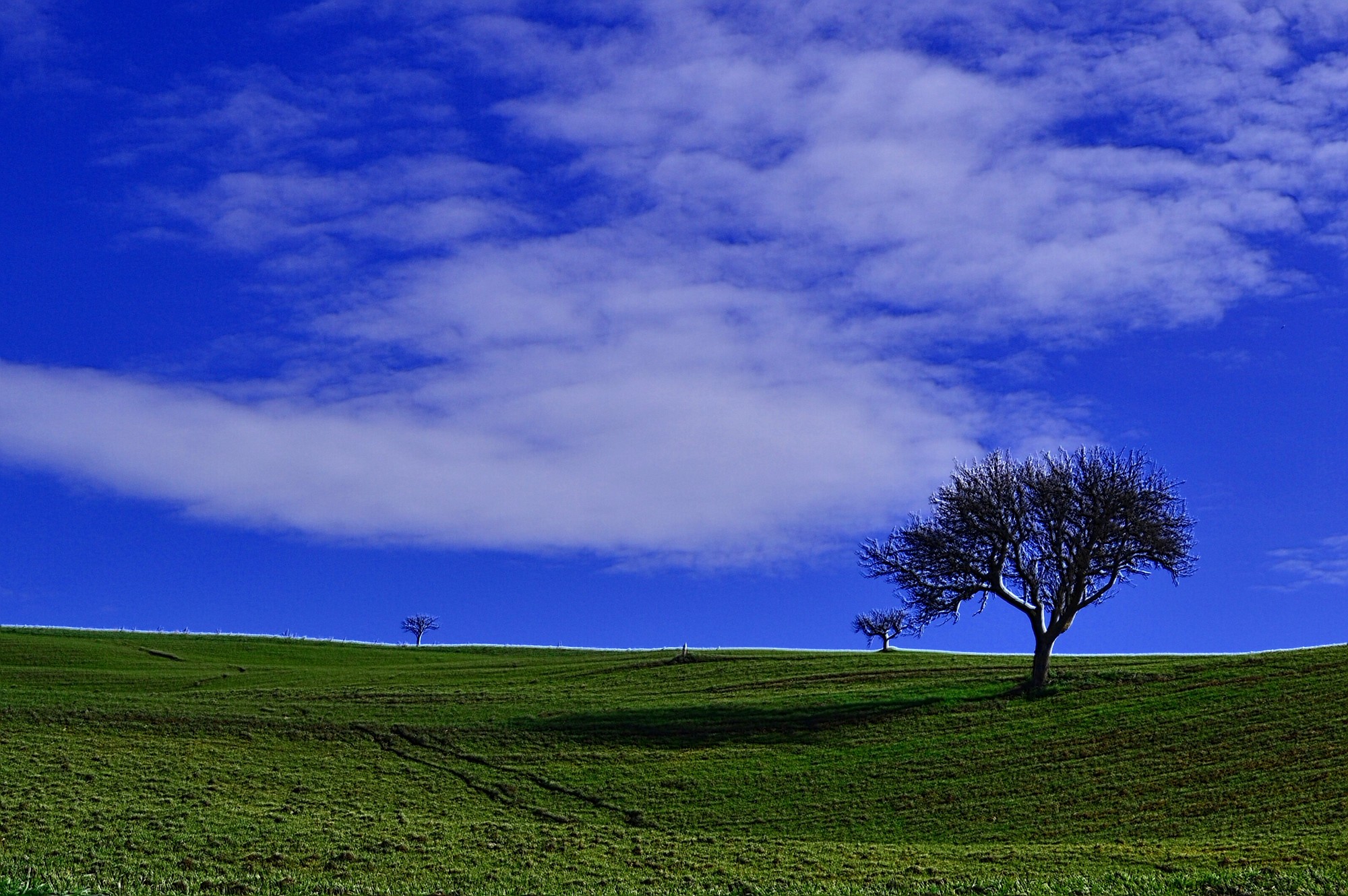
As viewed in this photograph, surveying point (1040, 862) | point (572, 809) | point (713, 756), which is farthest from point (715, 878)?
point (713, 756)

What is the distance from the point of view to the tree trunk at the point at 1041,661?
5384cm

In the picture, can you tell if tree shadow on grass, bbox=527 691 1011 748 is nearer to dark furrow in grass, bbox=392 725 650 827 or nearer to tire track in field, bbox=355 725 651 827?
dark furrow in grass, bbox=392 725 650 827

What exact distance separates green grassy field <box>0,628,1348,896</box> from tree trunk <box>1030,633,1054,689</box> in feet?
4.05

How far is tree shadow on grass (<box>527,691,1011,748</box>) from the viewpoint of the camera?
159 feet

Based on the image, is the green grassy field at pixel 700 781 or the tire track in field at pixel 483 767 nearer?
the green grassy field at pixel 700 781

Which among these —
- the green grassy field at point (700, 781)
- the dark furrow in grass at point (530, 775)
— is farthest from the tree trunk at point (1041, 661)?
the dark furrow in grass at point (530, 775)

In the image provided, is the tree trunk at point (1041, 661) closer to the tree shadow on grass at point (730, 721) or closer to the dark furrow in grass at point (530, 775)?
the tree shadow on grass at point (730, 721)

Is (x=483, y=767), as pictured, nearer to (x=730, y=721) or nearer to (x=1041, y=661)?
(x=730, y=721)

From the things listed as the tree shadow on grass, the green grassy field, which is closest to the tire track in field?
the green grassy field

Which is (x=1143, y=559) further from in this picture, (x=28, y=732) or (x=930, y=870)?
(x=28, y=732)

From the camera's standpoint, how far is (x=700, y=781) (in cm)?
4159

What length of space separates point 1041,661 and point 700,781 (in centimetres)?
2140

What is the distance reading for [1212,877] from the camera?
24203 millimetres

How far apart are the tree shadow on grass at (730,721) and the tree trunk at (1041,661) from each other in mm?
1679
